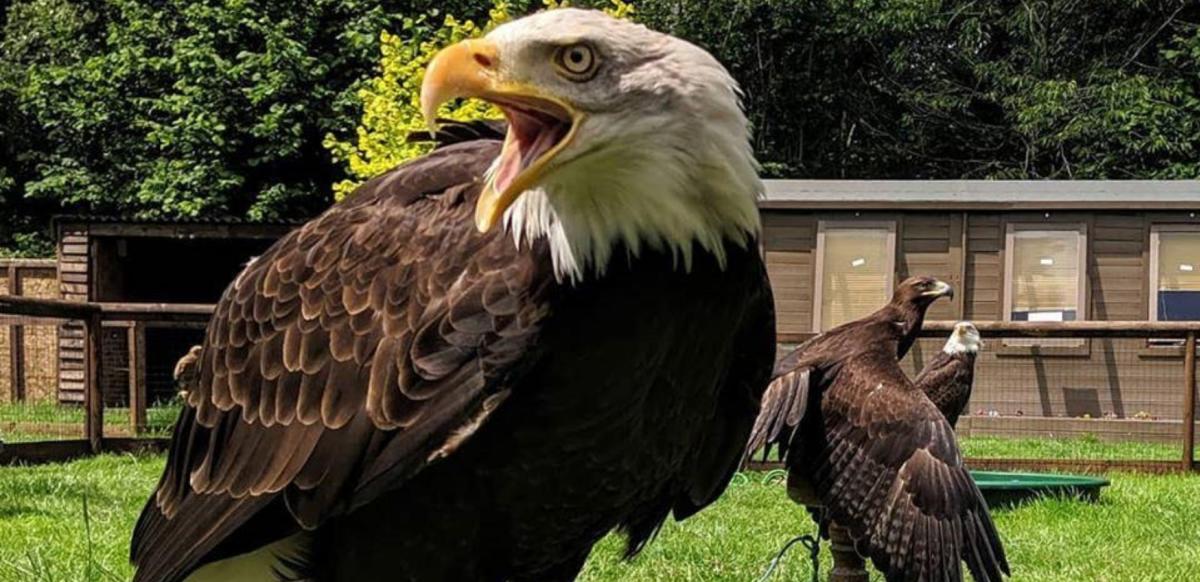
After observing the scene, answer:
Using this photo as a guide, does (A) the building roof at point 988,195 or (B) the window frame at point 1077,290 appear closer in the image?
(A) the building roof at point 988,195

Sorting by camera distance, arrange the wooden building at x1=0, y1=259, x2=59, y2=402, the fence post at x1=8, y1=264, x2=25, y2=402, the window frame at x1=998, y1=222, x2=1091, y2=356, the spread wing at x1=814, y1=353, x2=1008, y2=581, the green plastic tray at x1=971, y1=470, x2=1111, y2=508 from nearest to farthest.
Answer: the spread wing at x1=814, y1=353, x2=1008, y2=581
the green plastic tray at x1=971, y1=470, x2=1111, y2=508
the window frame at x1=998, y1=222, x2=1091, y2=356
the fence post at x1=8, y1=264, x2=25, y2=402
the wooden building at x1=0, y1=259, x2=59, y2=402

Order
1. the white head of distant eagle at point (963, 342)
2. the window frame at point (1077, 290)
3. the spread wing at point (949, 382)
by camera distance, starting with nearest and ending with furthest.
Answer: the spread wing at point (949, 382) → the white head of distant eagle at point (963, 342) → the window frame at point (1077, 290)

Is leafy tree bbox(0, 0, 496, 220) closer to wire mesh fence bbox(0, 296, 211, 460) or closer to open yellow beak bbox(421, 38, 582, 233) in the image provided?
wire mesh fence bbox(0, 296, 211, 460)

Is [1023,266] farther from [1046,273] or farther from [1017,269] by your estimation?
[1046,273]

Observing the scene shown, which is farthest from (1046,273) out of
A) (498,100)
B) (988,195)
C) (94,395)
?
(498,100)

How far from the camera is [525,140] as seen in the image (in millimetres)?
2164

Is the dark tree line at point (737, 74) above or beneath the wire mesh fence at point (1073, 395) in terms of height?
above

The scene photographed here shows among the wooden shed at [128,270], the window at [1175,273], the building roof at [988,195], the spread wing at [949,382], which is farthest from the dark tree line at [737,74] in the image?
the spread wing at [949,382]

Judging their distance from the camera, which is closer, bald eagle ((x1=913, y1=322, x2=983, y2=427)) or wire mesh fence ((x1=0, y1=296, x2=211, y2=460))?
bald eagle ((x1=913, y1=322, x2=983, y2=427))

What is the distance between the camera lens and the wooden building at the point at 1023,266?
548 inches

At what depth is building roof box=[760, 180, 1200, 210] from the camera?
45.6 ft

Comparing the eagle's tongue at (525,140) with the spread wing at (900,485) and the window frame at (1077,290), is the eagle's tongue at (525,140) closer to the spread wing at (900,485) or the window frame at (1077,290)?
the spread wing at (900,485)

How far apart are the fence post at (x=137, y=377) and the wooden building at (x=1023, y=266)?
6424mm

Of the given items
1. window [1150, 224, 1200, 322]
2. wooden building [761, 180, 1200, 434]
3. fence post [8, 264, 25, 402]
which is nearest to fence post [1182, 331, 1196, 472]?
wooden building [761, 180, 1200, 434]
